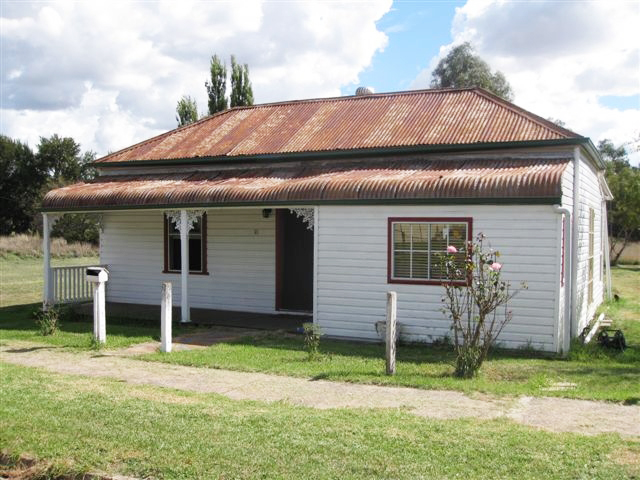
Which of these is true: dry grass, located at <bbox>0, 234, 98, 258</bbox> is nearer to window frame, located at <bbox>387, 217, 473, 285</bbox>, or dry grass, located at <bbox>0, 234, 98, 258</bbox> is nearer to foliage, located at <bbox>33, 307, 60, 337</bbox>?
foliage, located at <bbox>33, 307, 60, 337</bbox>

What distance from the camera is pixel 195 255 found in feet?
53.6

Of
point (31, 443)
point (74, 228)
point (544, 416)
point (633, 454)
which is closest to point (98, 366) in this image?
point (31, 443)

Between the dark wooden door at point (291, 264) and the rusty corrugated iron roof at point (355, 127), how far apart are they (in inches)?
65.0

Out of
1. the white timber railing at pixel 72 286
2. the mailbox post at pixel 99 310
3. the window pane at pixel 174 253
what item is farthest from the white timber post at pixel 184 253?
the white timber railing at pixel 72 286

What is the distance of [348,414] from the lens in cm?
676

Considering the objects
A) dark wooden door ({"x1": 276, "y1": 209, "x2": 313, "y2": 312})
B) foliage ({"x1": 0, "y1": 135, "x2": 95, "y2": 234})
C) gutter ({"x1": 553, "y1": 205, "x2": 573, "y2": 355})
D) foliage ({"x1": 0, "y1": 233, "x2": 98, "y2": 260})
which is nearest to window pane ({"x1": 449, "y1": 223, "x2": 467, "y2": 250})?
gutter ({"x1": 553, "y1": 205, "x2": 573, "y2": 355})

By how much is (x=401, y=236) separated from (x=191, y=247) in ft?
21.7

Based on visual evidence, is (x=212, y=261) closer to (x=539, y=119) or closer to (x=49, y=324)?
(x=49, y=324)

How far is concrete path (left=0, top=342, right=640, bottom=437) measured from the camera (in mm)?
6691

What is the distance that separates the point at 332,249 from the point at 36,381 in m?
5.53

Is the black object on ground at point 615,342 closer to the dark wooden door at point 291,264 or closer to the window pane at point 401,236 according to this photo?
the window pane at point 401,236

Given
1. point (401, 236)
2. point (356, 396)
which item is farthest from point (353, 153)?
point (356, 396)

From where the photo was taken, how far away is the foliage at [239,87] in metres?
34.2

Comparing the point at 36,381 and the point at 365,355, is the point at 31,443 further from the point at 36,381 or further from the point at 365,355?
the point at 365,355
